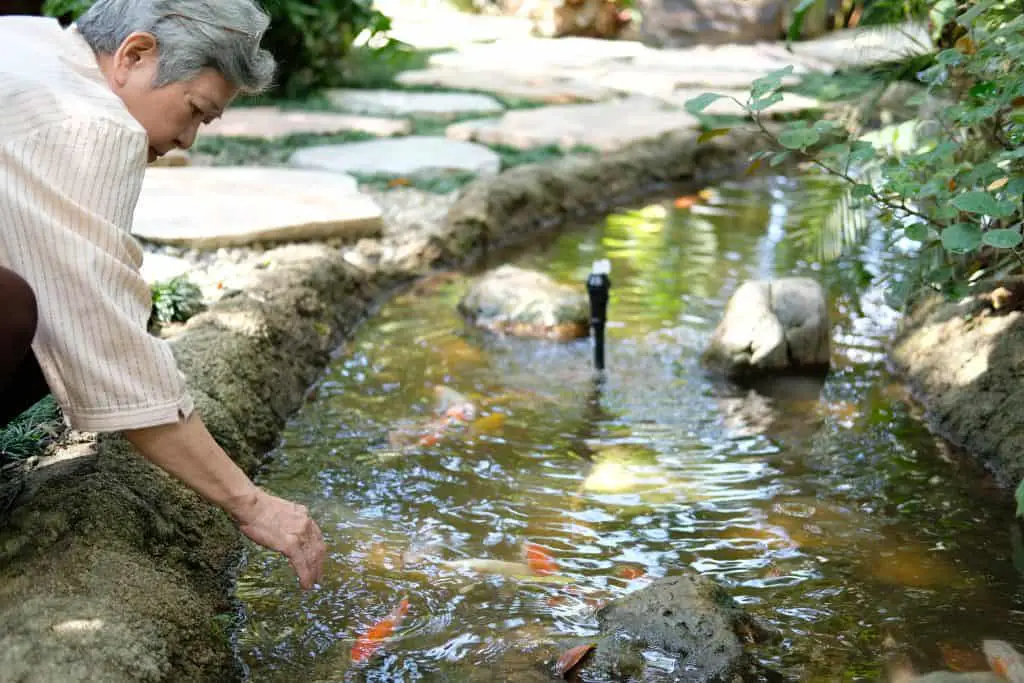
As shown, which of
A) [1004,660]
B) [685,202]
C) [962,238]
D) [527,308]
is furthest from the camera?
[685,202]

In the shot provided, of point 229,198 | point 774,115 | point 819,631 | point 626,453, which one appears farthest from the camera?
point 774,115

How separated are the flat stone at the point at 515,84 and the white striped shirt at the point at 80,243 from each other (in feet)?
20.9

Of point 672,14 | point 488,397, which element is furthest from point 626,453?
point 672,14

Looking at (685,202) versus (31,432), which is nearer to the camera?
(31,432)

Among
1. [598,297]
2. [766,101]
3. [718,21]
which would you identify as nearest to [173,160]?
[598,297]

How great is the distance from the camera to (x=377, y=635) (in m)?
2.60

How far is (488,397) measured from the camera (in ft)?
13.4

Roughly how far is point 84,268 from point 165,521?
882 millimetres

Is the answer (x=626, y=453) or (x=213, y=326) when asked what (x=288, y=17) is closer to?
(x=213, y=326)

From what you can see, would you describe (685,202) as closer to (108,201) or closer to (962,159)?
(962,159)

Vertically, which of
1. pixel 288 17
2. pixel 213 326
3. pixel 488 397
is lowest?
pixel 488 397

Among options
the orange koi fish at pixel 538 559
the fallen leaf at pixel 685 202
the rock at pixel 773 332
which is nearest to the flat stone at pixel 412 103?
the fallen leaf at pixel 685 202

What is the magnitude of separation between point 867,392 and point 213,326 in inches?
83.1

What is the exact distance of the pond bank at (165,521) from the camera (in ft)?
6.60
